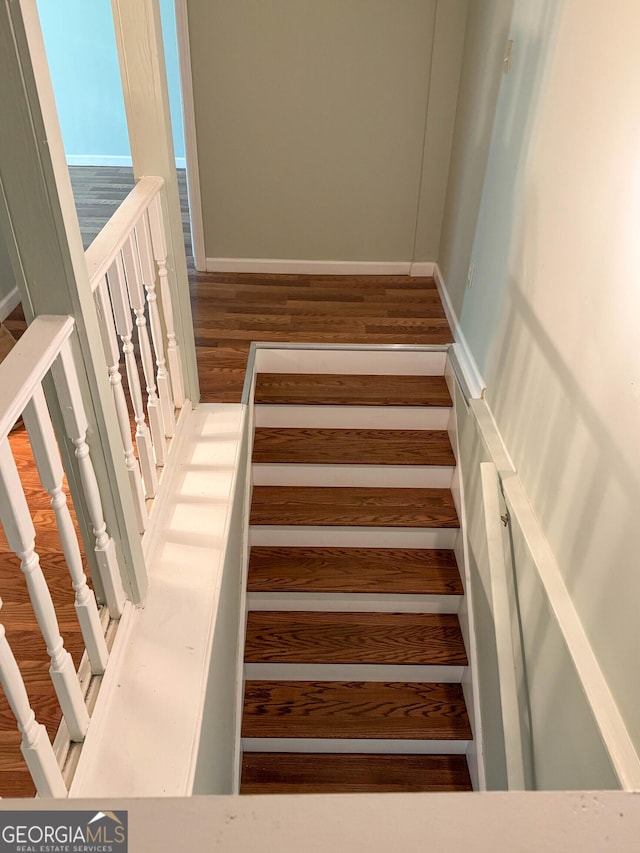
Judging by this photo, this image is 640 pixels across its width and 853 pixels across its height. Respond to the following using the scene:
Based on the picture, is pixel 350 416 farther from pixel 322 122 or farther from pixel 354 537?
pixel 322 122

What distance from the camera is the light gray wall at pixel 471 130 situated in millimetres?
2789

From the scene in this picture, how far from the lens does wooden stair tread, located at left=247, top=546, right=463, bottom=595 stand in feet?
9.00

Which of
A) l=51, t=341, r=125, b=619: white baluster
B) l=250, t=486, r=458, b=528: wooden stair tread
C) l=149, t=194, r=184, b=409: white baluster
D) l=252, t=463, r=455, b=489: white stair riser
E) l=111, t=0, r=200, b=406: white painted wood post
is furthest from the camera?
l=252, t=463, r=455, b=489: white stair riser

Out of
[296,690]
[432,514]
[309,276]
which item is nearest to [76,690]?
[296,690]

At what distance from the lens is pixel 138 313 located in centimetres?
188

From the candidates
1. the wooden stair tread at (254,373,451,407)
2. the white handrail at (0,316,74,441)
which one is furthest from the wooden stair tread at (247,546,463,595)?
the white handrail at (0,316,74,441)

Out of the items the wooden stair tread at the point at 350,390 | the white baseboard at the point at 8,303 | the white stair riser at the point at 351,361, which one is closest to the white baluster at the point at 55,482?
the wooden stair tread at the point at 350,390

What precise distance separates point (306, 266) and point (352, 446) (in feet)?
5.08

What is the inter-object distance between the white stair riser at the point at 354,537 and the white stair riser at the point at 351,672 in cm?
53

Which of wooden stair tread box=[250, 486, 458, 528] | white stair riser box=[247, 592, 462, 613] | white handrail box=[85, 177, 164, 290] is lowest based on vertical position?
white stair riser box=[247, 592, 462, 613]

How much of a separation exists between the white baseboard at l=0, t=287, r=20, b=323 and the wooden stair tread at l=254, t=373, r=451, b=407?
146cm

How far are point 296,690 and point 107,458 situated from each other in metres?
1.59

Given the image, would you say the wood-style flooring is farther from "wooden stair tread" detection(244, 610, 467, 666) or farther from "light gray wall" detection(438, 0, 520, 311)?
"light gray wall" detection(438, 0, 520, 311)

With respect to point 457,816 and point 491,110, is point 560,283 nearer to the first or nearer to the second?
point 491,110
